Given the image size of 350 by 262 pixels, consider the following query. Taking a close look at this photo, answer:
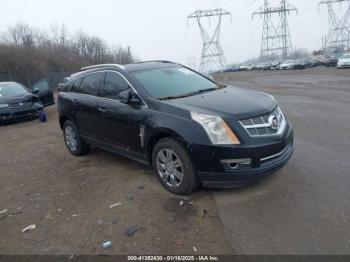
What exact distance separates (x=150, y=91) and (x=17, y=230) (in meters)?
2.47

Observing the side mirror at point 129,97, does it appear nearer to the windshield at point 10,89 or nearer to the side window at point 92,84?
the side window at point 92,84

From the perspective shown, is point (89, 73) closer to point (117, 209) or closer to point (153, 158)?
point (153, 158)

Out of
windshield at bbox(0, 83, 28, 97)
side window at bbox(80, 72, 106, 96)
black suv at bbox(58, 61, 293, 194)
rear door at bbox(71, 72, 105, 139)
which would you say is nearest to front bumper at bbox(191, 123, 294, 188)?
black suv at bbox(58, 61, 293, 194)

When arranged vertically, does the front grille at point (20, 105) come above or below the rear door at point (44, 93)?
below

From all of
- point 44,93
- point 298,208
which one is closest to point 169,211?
point 298,208

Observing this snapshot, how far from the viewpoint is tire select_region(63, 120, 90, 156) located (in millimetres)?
6418

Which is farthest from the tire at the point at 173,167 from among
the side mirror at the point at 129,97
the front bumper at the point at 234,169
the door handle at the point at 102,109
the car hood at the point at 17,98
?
the car hood at the point at 17,98

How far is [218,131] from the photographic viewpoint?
387cm

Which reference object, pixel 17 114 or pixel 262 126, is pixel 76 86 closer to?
pixel 262 126

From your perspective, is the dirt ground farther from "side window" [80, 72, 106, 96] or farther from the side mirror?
"side window" [80, 72, 106, 96]

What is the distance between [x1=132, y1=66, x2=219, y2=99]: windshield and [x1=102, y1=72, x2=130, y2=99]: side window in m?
0.24

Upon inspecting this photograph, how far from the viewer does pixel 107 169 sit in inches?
223

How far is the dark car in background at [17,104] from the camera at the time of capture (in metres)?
11.6

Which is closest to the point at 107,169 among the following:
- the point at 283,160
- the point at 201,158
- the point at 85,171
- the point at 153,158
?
the point at 85,171
